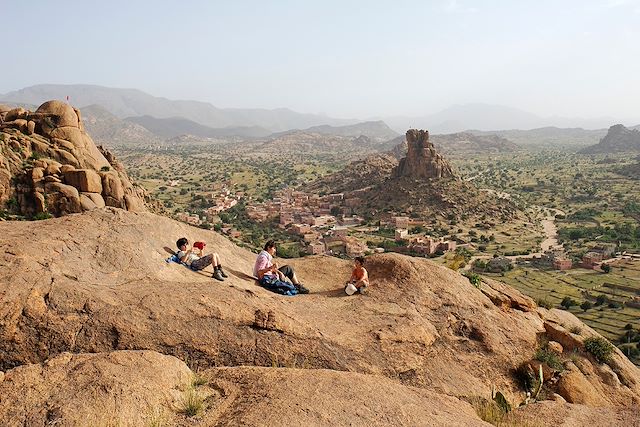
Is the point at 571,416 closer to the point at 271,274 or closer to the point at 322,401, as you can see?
the point at 322,401

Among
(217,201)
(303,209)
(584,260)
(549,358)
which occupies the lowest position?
(303,209)

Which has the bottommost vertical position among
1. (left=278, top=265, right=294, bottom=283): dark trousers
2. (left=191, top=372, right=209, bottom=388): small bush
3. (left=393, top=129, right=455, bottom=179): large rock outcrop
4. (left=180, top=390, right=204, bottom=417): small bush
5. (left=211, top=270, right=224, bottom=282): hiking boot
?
(left=393, top=129, right=455, bottom=179): large rock outcrop

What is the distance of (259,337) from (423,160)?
3493 inches

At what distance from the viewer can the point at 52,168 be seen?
95.4 feet

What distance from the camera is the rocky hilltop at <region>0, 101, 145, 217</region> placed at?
89.2 ft

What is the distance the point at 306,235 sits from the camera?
8244cm

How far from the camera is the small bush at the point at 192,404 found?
663cm

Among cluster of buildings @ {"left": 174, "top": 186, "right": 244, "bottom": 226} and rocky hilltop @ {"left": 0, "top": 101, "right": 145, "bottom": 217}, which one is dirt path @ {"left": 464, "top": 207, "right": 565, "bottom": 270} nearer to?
cluster of buildings @ {"left": 174, "top": 186, "right": 244, "bottom": 226}

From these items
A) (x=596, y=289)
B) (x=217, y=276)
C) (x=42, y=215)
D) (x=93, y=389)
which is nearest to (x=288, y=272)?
(x=217, y=276)

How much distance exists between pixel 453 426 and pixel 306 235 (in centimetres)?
7556

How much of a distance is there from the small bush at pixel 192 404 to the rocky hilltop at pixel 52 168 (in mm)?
24063

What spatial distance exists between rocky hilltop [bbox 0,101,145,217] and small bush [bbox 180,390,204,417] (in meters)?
24.1

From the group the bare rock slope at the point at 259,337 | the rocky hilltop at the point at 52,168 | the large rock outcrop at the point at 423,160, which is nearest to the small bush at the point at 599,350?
the bare rock slope at the point at 259,337

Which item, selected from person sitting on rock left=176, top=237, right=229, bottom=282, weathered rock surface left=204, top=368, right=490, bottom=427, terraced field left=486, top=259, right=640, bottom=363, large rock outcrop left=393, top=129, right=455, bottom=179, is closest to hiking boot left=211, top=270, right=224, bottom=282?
person sitting on rock left=176, top=237, right=229, bottom=282
